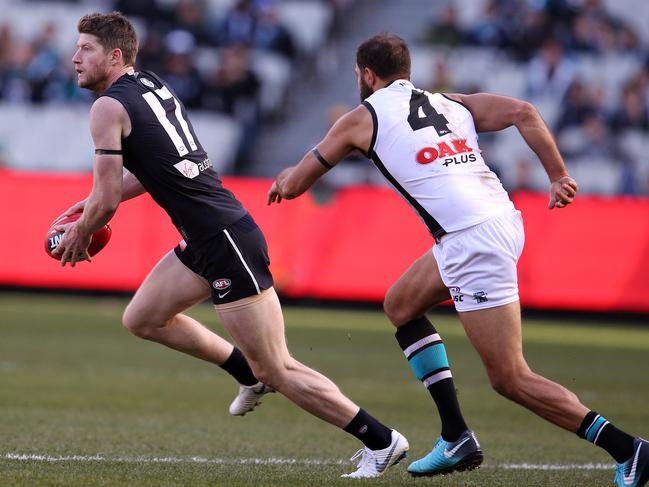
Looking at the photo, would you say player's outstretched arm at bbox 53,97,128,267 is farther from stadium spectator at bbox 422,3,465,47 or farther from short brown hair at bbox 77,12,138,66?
stadium spectator at bbox 422,3,465,47

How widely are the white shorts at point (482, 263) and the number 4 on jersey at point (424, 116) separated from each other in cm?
56

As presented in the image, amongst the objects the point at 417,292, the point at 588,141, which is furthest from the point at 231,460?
the point at 588,141

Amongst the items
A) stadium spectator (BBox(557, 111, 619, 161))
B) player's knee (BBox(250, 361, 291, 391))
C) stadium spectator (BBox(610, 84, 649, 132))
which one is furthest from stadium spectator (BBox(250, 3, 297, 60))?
player's knee (BBox(250, 361, 291, 391))

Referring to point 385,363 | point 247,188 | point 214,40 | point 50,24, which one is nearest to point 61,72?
point 50,24

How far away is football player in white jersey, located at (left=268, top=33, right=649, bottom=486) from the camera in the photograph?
20.4 feet

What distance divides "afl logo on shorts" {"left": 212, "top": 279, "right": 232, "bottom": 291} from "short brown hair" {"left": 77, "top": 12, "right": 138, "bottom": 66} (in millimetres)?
1296

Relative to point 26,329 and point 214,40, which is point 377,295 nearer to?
point 26,329

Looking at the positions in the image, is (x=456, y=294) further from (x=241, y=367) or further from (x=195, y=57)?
(x=195, y=57)

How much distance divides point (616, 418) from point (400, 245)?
7.56m

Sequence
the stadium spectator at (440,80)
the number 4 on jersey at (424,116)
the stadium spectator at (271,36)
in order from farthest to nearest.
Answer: the stadium spectator at (271,36), the stadium spectator at (440,80), the number 4 on jersey at (424,116)

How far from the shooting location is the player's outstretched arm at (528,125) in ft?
21.4

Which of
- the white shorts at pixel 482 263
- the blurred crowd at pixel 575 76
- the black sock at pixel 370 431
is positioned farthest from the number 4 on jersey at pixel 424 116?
the blurred crowd at pixel 575 76

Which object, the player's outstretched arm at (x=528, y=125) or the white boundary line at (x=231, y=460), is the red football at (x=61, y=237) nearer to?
the white boundary line at (x=231, y=460)

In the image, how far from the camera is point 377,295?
16797 millimetres
